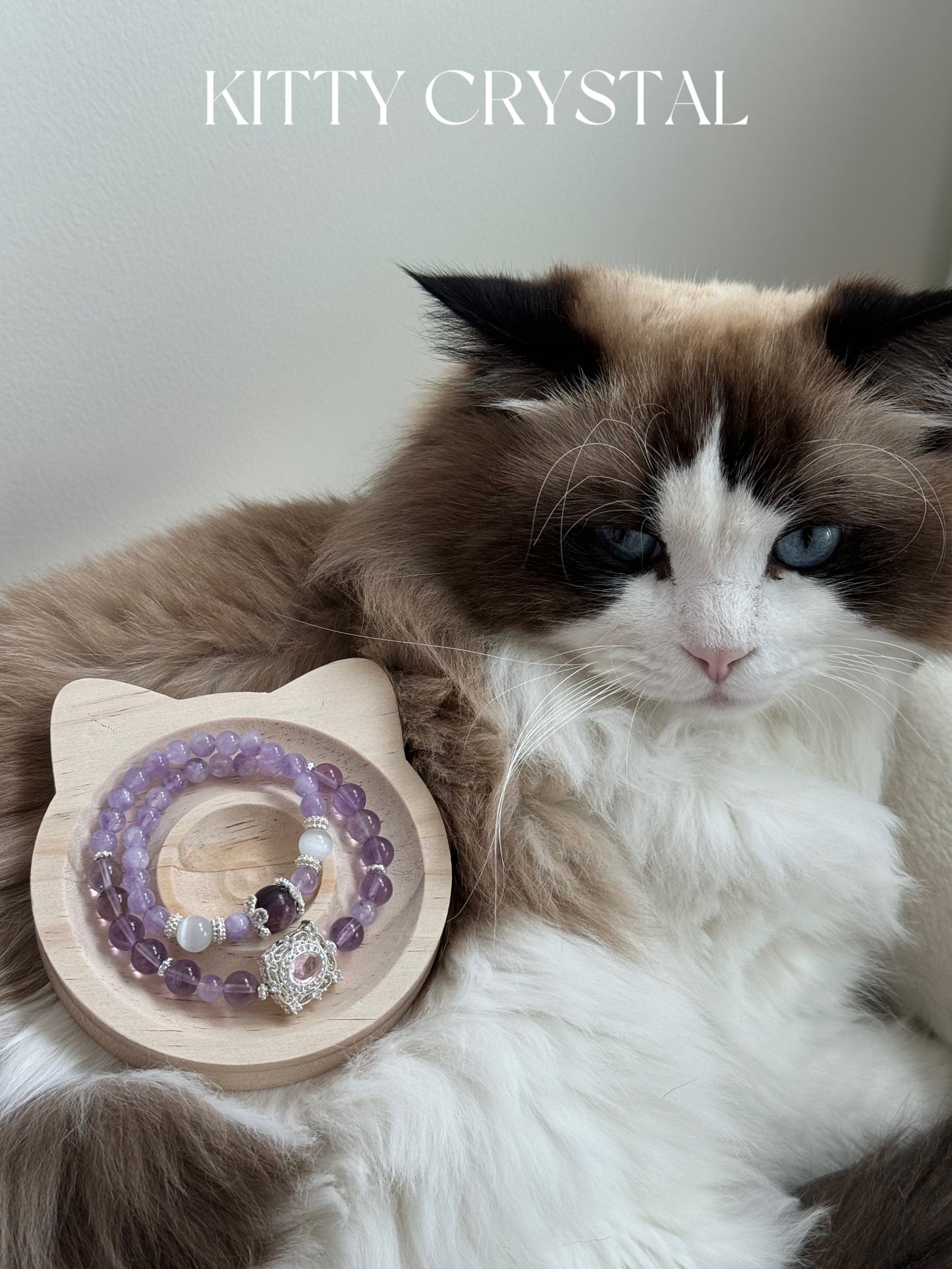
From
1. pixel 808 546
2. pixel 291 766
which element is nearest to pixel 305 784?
pixel 291 766

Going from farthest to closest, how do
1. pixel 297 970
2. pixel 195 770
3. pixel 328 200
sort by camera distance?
pixel 328 200
pixel 195 770
pixel 297 970

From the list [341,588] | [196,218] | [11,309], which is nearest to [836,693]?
[341,588]

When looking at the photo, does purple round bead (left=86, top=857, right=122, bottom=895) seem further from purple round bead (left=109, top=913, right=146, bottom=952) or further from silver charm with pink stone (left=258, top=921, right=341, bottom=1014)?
silver charm with pink stone (left=258, top=921, right=341, bottom=1014)

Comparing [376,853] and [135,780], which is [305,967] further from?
[135,780]

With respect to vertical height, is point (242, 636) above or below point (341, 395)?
below

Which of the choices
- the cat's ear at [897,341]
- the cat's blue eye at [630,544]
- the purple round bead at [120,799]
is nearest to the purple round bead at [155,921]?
the purple round bead at [120,799]

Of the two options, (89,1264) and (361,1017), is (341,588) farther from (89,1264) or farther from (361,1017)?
(89,1264)

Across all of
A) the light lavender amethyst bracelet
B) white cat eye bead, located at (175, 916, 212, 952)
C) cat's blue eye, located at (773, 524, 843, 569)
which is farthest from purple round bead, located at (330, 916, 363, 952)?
cat's blue eye, located at (773, 524, 843, 569)
